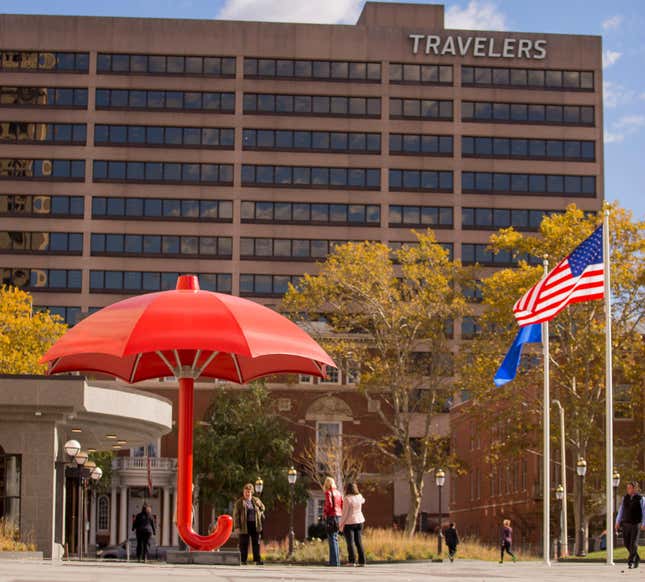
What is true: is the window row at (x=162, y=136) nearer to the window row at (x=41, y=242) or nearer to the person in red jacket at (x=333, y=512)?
the window row at (x=41, y=242)

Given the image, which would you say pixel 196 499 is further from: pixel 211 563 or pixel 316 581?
pixel 316 581

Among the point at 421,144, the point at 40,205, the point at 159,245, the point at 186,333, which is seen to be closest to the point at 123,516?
the point at 159,245

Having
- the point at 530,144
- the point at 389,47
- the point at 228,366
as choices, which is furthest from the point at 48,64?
the point at 228,366

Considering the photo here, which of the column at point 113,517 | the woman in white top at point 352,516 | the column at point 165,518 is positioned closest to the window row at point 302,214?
the column at point 165,518

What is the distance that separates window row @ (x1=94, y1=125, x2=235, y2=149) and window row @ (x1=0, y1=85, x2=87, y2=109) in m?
2.67

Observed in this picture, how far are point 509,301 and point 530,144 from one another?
46113 mm

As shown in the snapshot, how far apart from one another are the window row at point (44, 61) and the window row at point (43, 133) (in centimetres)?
425

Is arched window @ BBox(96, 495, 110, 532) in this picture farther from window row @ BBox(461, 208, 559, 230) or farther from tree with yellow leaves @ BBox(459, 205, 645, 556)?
window row @ BBox(461, 208, 559, 230)

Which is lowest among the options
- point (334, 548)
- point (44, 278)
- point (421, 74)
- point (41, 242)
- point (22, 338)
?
point (334, 548)

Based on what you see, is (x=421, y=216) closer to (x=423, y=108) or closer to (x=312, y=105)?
(x=423, y=108)

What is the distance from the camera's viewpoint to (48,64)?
99812 millimetres

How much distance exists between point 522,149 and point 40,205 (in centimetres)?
3754

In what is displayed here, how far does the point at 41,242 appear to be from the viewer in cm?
9825

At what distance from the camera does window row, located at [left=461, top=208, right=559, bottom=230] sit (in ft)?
329
